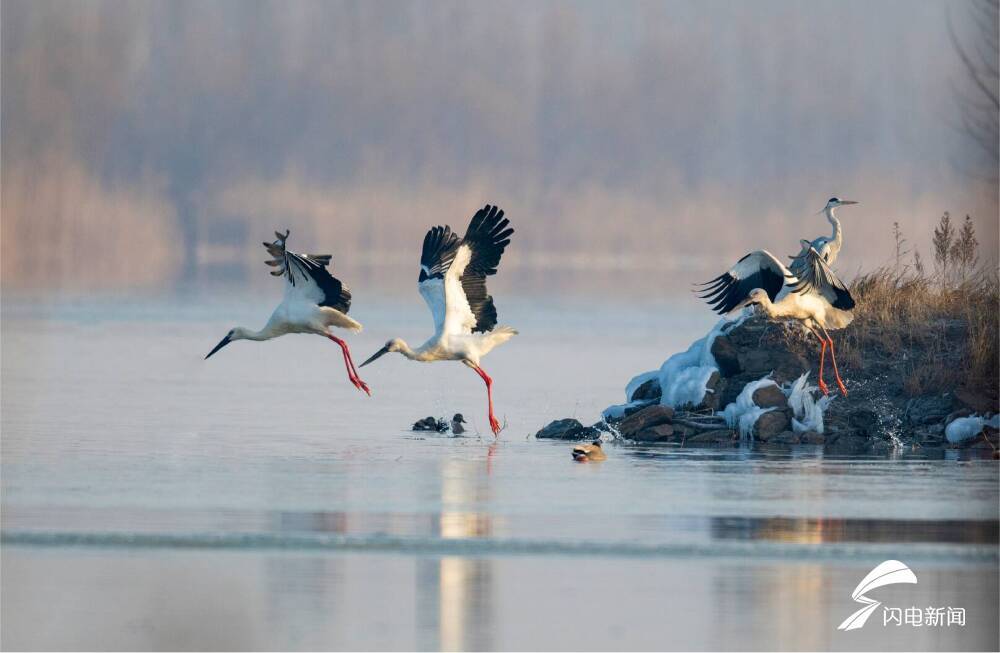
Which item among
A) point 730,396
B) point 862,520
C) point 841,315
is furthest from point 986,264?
point 862,520

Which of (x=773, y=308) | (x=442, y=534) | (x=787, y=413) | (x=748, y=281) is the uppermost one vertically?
(x=748, y=281)

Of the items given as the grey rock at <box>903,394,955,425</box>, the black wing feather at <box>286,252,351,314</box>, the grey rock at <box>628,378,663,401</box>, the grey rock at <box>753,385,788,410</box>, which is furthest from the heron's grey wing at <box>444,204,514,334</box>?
the grey rock at <box>903,394,955,425</box>

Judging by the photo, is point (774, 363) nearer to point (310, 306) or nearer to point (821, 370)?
point (821, 370)

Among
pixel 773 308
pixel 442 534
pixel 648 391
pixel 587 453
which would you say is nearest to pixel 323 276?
pixel 648 391

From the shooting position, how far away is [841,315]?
16.7 metres

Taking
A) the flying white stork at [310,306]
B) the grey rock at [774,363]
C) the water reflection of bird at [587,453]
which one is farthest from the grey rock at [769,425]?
the flying white stork at [310,306]

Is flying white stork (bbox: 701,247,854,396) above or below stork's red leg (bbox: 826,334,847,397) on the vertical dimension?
above

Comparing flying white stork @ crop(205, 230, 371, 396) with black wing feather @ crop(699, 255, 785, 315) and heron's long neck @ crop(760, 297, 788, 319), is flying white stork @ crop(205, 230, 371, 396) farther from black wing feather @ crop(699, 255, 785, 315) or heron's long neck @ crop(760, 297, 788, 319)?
heron's long neck @ crop(760, 297, 788, 319)

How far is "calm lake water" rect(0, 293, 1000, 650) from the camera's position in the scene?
8812mm

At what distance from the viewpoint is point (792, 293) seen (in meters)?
16.5

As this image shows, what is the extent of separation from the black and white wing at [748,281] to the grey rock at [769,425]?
1278 mm

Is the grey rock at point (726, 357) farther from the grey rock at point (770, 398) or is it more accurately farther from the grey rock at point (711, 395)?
the grey rock at point (770, 398)

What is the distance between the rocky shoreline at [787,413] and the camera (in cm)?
1555

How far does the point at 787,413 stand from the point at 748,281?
145cm
